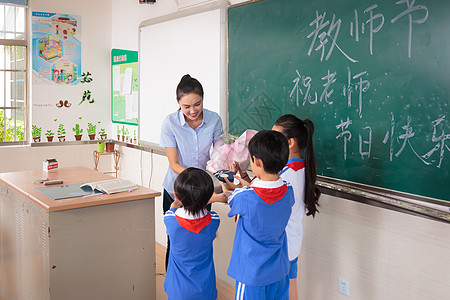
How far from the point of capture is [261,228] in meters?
1.92

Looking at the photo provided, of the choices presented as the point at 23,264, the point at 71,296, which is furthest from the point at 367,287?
the point at 23,264

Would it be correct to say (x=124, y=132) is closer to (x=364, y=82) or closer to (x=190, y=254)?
(x=190, y=254)

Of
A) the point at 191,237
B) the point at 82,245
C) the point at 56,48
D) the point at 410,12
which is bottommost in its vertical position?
the point at 82,245

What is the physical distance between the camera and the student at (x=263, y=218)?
1904 mm

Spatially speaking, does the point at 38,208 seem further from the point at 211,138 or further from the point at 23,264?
the point at 211,138

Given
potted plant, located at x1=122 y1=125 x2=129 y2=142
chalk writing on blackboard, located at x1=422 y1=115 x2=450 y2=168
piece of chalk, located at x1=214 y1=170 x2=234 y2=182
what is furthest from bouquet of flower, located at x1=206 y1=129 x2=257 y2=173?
potted plant, located at x1=122 y1=125 x2=129 y2=142

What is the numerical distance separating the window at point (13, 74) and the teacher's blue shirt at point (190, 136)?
2727 millimetres

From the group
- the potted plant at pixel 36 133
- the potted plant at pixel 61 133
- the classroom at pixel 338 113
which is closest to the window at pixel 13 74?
the potted plant at pixel 36 133

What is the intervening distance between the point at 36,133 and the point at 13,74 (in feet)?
2.20

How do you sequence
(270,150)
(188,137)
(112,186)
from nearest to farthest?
(270,150) < (112,186) < (188,137)

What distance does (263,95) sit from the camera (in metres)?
2.90

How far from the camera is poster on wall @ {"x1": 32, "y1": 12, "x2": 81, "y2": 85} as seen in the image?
15.3ft

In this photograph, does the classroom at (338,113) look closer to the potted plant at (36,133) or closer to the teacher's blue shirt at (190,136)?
the teacher's blue shirt at (190,136)

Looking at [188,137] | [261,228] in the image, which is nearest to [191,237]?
[261,228]
